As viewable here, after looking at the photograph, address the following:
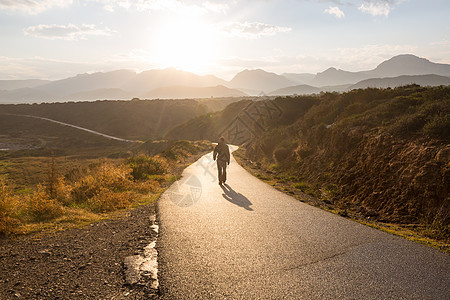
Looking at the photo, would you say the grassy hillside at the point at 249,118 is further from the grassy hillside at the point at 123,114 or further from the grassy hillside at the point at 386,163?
the grassy hillside at the point at 123,114

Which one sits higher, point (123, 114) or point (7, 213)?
point (123, 114)

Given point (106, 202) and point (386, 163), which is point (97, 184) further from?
point (386, 163)

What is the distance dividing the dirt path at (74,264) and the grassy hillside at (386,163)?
622 cm

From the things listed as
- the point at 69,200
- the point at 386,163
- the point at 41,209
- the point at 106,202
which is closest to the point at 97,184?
the point at 69,200

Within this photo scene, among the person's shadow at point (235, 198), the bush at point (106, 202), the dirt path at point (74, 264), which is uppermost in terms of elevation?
the dirt path at point (74, 264)

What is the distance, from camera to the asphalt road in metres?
3.92

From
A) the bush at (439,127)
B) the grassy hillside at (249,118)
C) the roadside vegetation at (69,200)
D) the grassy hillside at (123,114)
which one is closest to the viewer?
the roadside vegetation at (69,200)

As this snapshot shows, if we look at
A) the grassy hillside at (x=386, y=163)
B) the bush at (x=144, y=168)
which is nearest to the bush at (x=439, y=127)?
the grassy hillside at (x=386, y=163)

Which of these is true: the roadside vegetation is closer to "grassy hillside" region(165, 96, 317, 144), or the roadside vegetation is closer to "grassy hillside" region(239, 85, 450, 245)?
"grassy hillside" region(239, 85, 450, 245)

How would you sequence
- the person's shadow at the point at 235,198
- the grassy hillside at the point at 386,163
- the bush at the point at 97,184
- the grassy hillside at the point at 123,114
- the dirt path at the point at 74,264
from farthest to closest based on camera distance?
the grassy hillside at the point at 123,114 < the bush at the point at 97,184 < the person's shadow at the point at 235,198 < the grassy hillside at the point at 386,163 < the dirt path at the point at 74,264

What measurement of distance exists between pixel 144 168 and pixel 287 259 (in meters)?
12.0

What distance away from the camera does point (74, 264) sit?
4.70 metres

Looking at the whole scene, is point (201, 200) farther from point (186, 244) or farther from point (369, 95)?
point (369, 95)

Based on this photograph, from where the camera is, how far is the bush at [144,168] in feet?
46.4
